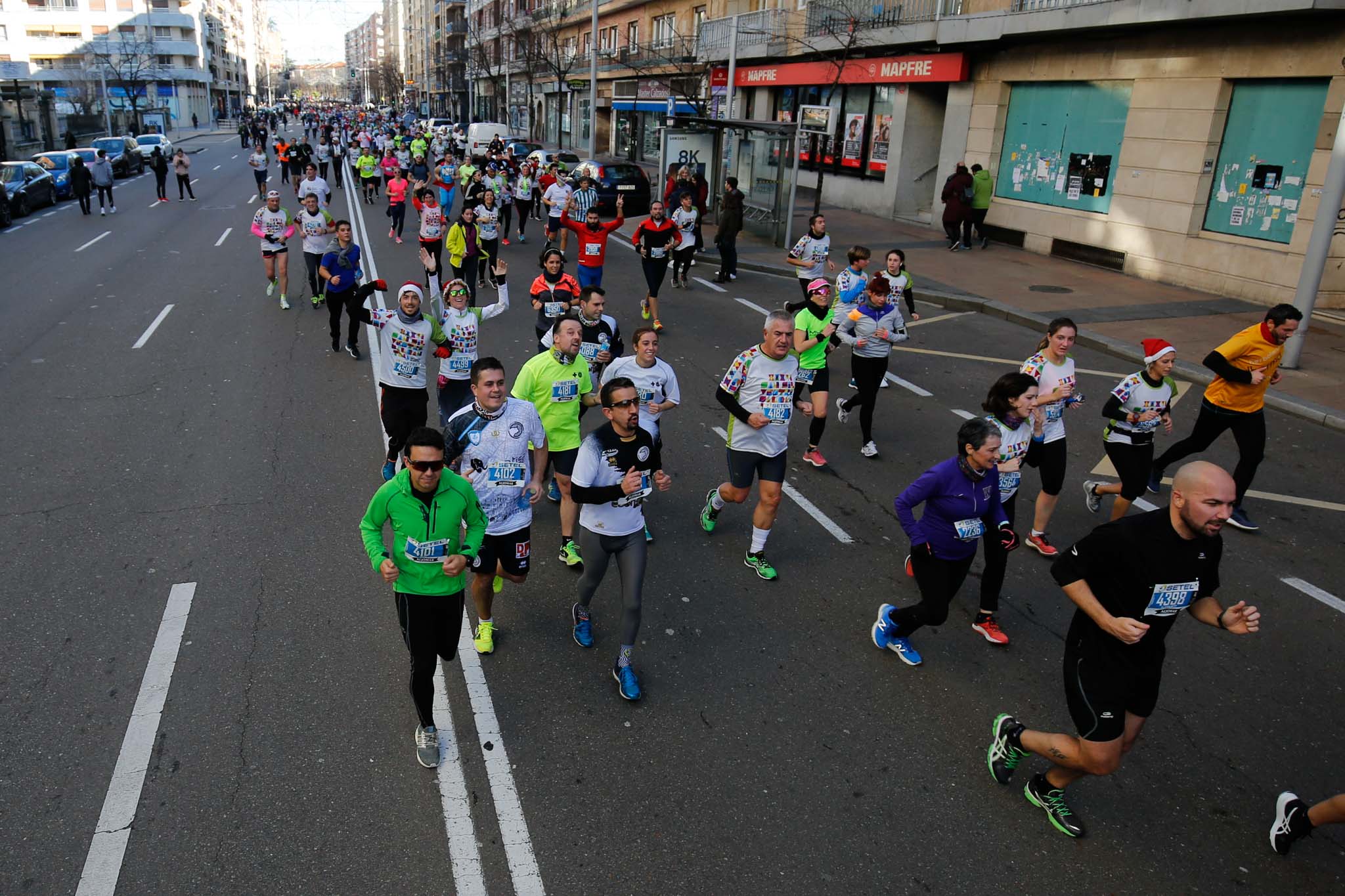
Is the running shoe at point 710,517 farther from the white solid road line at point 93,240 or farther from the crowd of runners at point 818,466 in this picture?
the white solid road line at point 93,240

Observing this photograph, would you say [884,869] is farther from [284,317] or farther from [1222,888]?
[284,317]

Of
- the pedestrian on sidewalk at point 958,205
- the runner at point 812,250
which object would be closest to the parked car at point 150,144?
the pedestrian on sidewalk at point 958,205

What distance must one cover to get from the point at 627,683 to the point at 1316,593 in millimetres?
5169

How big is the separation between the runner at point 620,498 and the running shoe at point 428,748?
1.05 metres

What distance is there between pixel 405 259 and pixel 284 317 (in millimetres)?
5274

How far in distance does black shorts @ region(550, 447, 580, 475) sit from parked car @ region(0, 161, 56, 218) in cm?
2457

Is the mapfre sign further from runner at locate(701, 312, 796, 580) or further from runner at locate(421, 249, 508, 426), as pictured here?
runner at locate(701, 312, 796, 580)

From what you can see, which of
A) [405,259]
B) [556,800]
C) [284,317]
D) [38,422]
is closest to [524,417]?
[556,800]

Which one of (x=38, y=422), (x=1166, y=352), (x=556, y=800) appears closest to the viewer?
(x=556, y=800)

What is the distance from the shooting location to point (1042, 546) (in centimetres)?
697

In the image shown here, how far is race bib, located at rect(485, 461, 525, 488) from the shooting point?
5.19m

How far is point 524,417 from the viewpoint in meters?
5.40

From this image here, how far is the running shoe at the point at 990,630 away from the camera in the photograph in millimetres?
5742

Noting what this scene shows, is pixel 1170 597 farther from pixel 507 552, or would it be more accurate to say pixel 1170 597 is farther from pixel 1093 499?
pixel 1093 499
